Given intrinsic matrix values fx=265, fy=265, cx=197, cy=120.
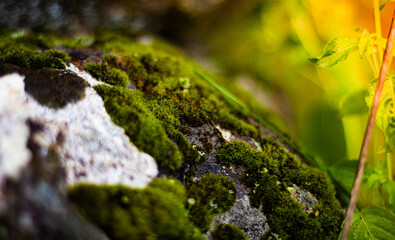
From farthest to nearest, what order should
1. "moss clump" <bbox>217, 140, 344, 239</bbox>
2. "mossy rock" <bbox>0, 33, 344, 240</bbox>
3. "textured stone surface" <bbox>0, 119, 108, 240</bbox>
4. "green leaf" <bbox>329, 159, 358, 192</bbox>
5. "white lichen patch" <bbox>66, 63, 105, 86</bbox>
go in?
"green leaf" <bbox>329, 159, 358, 192</bbox> < "white lichen patch" <bbox>66, 63, 105, 86</bbox> < "moss clump" <bbox>217, 140, 344, 239</bbox> < "mossy rock" <bbox>0, 33, 344, 240</bbox> < "textured stone surface" <bbox>0, 119, 108, 240</bbox>

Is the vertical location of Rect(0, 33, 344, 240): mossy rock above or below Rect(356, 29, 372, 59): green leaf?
below

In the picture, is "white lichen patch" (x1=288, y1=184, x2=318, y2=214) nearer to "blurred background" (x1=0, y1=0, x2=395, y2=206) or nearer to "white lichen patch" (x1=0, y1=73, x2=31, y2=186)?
"blurred background" (x1=0, y1=0, x2=395, y2=206)

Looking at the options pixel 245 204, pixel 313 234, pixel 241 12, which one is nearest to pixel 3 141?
pixel 245 204

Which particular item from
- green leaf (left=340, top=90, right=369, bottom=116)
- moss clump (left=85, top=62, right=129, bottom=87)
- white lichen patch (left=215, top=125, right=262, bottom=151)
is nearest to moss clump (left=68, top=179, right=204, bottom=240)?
white lichen patch (left=215, top=125, right=262, bottom=151)

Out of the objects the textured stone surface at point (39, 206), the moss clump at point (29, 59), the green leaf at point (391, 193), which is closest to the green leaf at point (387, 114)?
the green leaf at point (391, 193)

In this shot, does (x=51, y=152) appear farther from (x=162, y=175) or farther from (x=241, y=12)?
(x=241, y=12)

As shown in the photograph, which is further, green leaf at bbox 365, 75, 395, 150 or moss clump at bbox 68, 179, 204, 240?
green leaf at bbox 365, 75, 395, 150
